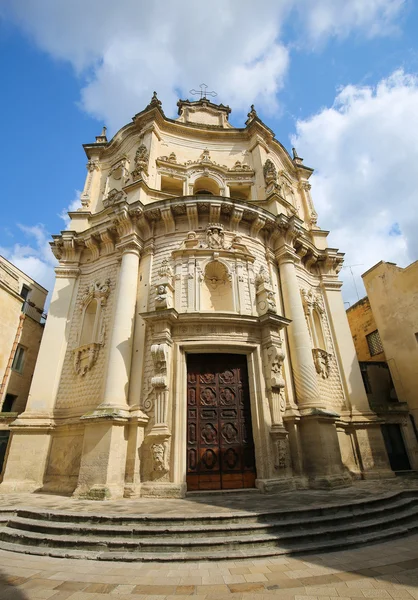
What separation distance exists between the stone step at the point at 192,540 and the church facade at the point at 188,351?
3080 mm

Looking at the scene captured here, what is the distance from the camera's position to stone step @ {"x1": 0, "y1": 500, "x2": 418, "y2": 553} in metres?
5.36

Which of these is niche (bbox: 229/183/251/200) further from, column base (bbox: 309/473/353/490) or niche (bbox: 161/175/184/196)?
column base (bbox: 309/473/353/490)

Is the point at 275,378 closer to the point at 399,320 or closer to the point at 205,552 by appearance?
the point at 205,552

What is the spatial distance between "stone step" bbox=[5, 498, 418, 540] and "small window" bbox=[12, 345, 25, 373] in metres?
11.6

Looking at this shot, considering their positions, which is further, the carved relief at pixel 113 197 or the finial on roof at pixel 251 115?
the finial on roof at pixel 251 115

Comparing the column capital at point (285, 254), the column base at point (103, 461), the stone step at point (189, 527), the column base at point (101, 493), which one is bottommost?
the stone step at point (189, 527)

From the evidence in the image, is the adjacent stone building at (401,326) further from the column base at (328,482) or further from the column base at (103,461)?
→ the column base at (103,461)

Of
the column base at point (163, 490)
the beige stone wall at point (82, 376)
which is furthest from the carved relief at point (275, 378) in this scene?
the beige stone wall at point (82, 376)

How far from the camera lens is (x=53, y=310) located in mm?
13781

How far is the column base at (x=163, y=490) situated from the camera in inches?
356

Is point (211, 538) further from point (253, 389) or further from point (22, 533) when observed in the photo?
point (253, 389)

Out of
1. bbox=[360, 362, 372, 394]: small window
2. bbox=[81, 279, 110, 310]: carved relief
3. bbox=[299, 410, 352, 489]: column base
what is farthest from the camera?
bbox=[360, 362, 372, 394]: small window

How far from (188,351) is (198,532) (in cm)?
597

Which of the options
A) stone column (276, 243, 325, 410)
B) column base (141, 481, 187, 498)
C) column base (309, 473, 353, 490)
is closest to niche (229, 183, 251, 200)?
stone column (276, 243, 325, 410)
